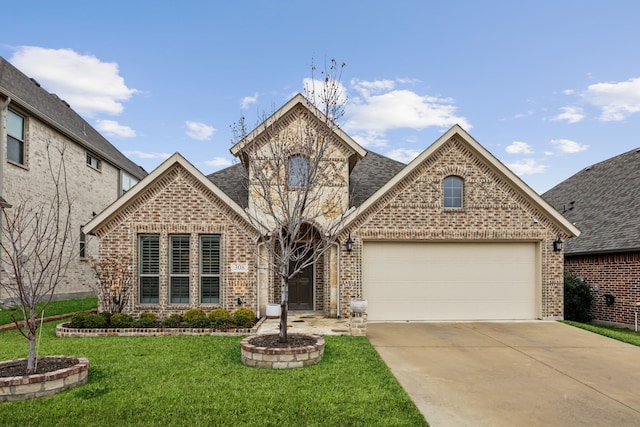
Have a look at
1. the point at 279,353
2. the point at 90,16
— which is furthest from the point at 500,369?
the point at 90,16

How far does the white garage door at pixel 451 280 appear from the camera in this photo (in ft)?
42.0

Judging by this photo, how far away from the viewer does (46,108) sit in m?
18.5

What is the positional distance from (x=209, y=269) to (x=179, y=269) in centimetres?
90

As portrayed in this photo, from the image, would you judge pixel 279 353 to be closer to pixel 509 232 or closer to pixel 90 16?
pixel 509 232

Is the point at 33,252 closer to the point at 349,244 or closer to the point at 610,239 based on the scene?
the point at 349,244

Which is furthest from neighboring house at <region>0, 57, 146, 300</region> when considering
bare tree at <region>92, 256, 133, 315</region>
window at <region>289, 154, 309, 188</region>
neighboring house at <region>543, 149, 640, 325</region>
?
neighboring house at <region>543, 149, 640, 325</region>

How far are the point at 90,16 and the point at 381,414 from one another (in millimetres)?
12452

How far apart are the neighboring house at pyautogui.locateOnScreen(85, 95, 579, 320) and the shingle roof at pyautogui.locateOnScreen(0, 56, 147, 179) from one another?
8.07 m

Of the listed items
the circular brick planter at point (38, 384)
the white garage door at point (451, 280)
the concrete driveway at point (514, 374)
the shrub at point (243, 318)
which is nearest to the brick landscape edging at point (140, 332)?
the shrub at point (243, 318)

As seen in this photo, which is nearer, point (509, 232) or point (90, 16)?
point (90, 16)

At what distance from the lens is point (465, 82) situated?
1534 cm

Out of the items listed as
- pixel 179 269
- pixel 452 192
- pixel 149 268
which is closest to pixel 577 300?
pixel 452 192

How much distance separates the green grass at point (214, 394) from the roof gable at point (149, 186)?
166 inches

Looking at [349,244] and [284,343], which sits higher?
[349,244]
